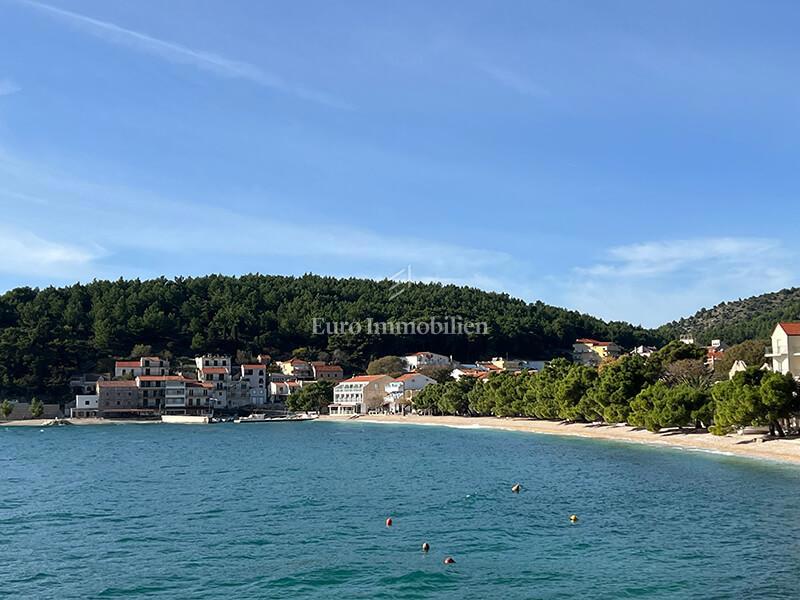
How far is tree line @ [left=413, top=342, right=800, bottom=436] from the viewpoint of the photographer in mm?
49188

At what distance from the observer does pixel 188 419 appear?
114 metres

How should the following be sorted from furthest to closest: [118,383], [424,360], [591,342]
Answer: [591,342] < [424,360] < [118,383]

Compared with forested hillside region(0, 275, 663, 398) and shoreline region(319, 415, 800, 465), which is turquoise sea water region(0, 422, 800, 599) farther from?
forested hillside region(0, 275, 663, 398)

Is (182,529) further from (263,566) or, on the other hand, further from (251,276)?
(251,276)

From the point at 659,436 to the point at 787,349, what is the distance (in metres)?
14.6

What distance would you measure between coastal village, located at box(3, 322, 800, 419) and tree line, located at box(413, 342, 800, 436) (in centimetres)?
1047

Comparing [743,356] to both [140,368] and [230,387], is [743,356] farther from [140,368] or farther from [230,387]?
[140,368]

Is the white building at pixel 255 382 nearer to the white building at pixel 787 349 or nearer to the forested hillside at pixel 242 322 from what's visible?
the forested hillside at pixel 242 322

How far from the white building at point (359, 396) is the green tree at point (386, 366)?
11.9 m

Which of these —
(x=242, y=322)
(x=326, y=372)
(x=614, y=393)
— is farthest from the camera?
(x=242, y=322)

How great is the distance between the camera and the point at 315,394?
416 ft

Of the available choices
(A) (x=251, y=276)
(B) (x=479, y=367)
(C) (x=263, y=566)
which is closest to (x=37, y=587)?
(C) (x=263, y=566)

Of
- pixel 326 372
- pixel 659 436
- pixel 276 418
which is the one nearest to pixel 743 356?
pixel 659 436

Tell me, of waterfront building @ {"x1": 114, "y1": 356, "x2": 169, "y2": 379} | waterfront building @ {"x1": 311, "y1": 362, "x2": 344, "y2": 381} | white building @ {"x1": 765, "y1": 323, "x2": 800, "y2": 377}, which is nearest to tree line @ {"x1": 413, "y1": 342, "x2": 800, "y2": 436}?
white building @ {"x1": 765, "y1": 323, "x2": 800, "y2": 377}
